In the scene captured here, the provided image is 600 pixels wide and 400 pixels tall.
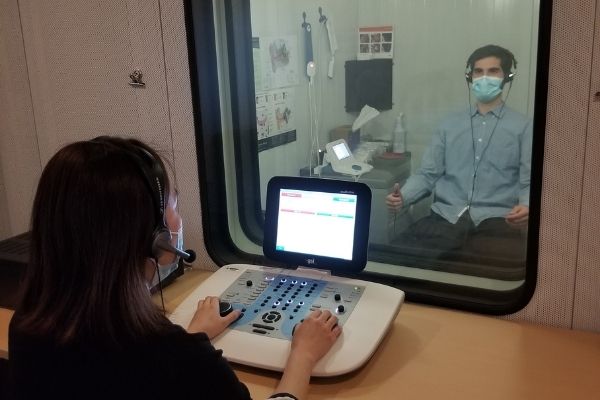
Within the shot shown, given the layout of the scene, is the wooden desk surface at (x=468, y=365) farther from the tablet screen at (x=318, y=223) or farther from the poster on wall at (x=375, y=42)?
the poster on wall at (x=375, y=42)

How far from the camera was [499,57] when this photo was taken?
6.49ft

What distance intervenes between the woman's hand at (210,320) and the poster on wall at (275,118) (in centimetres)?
79

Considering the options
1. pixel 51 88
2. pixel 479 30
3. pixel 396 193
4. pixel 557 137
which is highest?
pixel 479 30

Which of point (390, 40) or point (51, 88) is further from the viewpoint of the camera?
point (390, 40)

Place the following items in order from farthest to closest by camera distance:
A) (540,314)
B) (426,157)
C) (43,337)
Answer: (426,157), (540,314), (43,337)

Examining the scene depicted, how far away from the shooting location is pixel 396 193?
216cm

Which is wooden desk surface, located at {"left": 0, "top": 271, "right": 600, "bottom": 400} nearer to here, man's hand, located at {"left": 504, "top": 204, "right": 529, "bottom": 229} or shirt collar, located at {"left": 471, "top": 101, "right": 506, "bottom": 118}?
man's hand, located at {"left": 504, "top": 204, "right": 529, "bottom": 229}

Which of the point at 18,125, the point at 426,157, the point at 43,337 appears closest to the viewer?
the point at 43,337

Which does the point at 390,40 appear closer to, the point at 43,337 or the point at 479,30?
the point at 479,30

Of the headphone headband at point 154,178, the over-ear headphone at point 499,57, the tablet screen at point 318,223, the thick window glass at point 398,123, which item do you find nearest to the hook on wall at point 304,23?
the thick window glass at point 398,123

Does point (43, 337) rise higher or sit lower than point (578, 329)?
higher

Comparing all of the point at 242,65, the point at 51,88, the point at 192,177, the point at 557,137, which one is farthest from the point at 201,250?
the point at 557,137

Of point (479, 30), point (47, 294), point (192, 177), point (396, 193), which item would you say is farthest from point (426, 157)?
point (47, 294)

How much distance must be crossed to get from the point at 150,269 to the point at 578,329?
0.99 meters
